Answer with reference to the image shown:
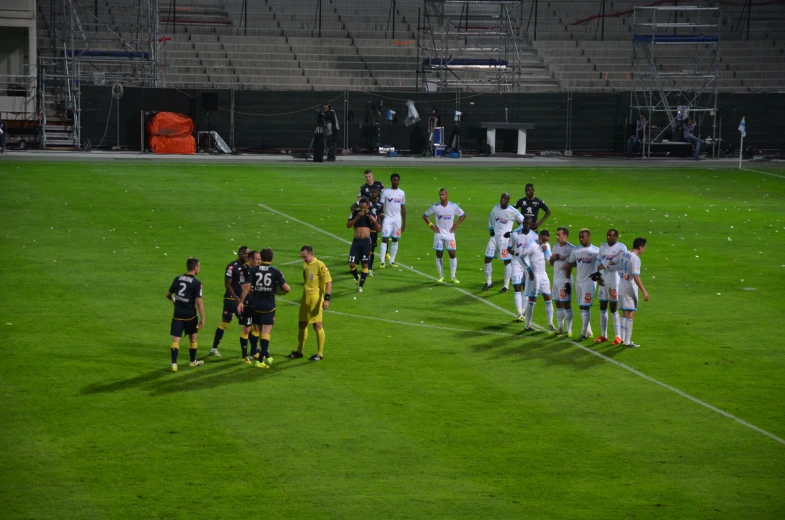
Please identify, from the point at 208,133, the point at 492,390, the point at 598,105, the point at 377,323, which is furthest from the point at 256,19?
the point at 492,390

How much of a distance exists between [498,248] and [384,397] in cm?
872

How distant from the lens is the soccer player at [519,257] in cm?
2136

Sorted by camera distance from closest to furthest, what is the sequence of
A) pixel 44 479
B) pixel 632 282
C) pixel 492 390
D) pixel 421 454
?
pixel 44 479 < pixel 421 454 < pixel 492 390 < pixel 632 282

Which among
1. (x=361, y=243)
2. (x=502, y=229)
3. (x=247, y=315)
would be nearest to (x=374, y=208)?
(x=361, y=243)

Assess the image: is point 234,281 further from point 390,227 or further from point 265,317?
point 390,227

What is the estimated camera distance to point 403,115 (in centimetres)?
5753

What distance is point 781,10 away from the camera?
70188 mm

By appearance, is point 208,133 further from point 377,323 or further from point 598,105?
point 377,323

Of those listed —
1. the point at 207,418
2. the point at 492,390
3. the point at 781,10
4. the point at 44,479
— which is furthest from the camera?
the point at 781,10

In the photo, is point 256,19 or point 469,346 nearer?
point 469,346

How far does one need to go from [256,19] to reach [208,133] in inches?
510

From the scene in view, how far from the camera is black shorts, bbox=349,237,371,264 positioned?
2425 centimetres

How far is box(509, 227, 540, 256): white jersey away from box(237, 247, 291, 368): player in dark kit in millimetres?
5536

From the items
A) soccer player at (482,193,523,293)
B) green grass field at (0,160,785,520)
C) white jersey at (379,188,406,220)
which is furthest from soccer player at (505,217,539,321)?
white jersey at (379,188,406,220)
